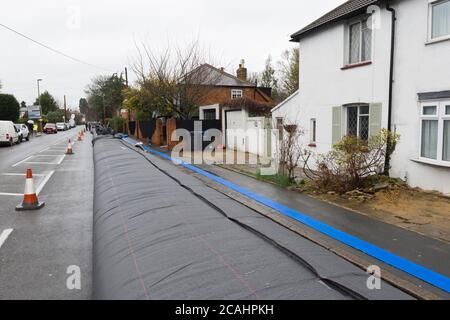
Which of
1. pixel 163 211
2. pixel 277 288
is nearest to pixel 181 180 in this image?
pixel 163 211

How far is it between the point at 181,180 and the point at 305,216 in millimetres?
2573

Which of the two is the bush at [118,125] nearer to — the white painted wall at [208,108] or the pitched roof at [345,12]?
the white painted wall at [208,108]

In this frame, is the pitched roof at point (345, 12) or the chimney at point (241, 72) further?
the chimney at point (241, 72)

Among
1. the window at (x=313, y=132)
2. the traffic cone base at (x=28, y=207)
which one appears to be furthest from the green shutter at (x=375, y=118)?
the traffic cone base at (x=28, y=207)

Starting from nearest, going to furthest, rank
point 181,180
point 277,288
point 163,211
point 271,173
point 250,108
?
point 277,288, point 163,211, point 181,180, point 271,173, point 250,108

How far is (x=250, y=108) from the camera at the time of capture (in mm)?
19641

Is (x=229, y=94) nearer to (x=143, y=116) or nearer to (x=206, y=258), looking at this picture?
(x=143, y=116)

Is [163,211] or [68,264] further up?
[163,211]

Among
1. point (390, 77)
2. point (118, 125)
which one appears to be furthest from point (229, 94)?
point (390, 77)

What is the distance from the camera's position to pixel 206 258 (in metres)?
3.41

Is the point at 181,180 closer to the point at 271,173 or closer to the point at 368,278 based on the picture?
the point at 368,278

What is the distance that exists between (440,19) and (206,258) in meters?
8.79

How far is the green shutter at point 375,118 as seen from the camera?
1076cm

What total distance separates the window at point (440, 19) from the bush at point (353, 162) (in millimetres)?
2563
